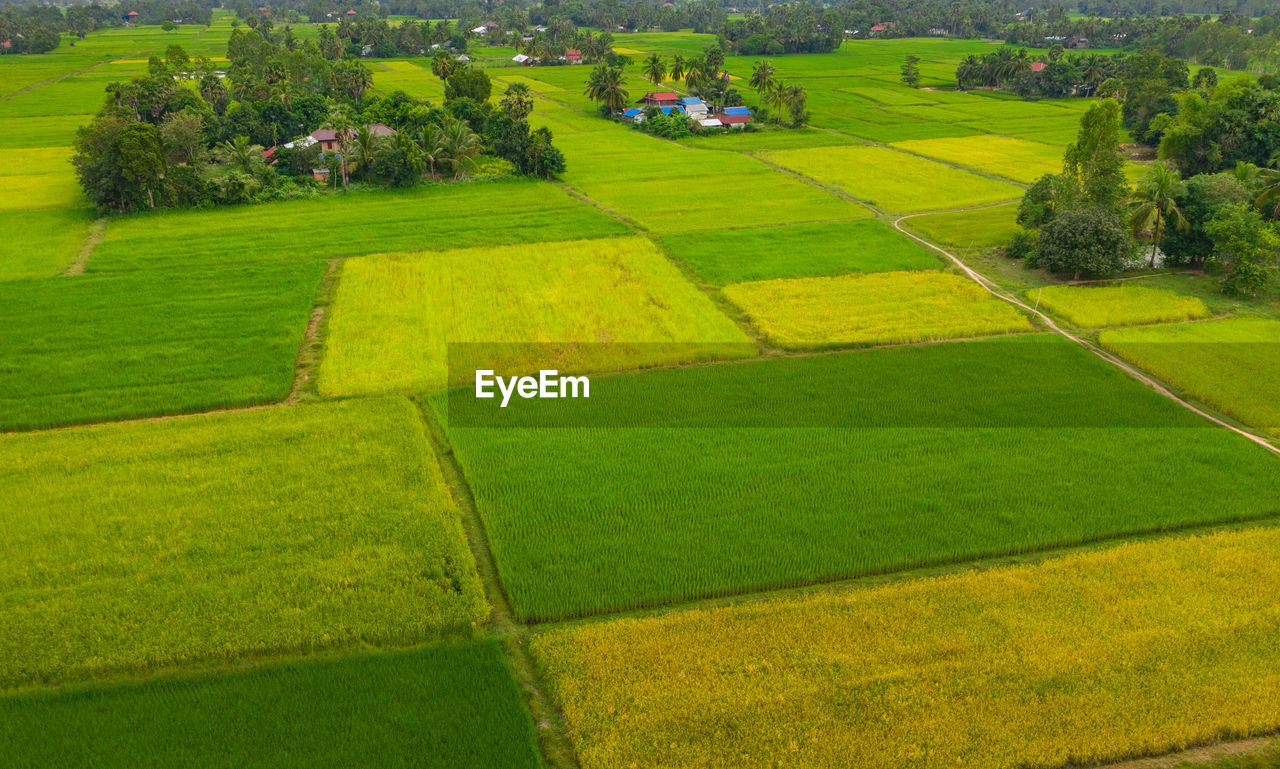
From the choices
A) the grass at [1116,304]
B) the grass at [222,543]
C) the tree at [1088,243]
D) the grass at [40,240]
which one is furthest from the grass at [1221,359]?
the grass at [40,240]

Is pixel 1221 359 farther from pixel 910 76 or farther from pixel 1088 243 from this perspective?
pixel 910 76

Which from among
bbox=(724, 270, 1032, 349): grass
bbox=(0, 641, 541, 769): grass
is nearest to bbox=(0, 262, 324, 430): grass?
bbox=(0, 641, 541, 769): grass

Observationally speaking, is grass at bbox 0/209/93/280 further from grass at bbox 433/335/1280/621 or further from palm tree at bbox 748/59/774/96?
palm tree at bbox 748/59/774/96

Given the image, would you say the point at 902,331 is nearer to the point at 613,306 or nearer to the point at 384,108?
the point at 613,306

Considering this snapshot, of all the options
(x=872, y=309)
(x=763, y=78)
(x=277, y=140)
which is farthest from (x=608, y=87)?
(x=872, y=309)

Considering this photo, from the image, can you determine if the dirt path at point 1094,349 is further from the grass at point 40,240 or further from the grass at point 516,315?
the grass at point 40,240

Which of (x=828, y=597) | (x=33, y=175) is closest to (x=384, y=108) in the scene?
(x=33, y=175)
